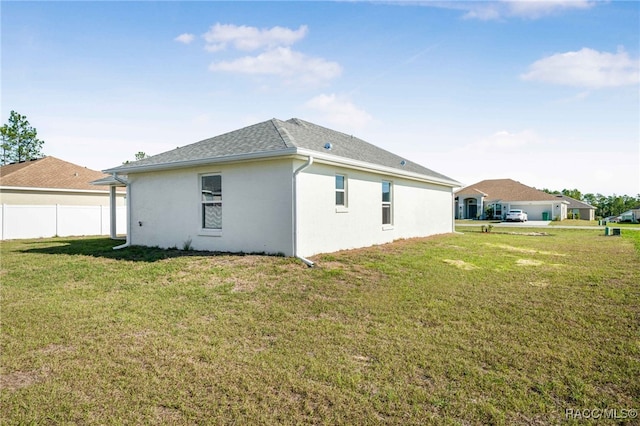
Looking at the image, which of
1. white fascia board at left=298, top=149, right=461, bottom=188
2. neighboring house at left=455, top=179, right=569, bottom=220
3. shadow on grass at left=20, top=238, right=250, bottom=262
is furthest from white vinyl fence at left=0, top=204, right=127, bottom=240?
neighboring house at left=455, top=179, right=569, bottom=220

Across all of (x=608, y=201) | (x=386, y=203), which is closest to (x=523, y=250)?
(x=386, y=203)

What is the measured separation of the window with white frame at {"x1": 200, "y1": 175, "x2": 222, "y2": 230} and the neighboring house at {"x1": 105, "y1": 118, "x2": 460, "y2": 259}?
0.10ft

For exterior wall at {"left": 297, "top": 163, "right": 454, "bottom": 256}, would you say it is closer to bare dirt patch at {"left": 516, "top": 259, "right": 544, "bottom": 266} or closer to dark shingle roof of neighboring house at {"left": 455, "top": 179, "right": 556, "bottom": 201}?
bare dirt patch at {"left": 516, "top": 259, "right": 544, "bottom": 266}

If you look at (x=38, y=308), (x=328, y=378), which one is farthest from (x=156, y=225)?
(x=328, y=378)

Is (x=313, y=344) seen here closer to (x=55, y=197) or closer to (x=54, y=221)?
(x=54, y=221)

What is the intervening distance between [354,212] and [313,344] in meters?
7.20

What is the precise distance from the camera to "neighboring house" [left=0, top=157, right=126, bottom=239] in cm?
1822

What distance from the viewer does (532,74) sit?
41.3ft

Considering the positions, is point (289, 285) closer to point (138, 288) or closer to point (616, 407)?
point (138, 288)

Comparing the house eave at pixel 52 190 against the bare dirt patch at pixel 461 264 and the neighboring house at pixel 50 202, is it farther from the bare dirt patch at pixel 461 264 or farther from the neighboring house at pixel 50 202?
the bare dirt patch at pixel 461 264

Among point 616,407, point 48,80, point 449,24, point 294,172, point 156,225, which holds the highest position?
point 449,24

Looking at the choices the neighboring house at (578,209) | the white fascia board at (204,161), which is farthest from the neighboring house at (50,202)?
the neighboring house at (578,209)

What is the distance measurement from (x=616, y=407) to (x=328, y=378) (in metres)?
2.58

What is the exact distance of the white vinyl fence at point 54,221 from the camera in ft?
58.7
